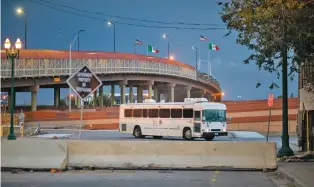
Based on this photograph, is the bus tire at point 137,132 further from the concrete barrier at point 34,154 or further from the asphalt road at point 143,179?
the asphalt road at point 143,179

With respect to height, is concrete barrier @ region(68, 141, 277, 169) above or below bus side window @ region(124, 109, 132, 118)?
below

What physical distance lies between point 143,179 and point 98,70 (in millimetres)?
61541

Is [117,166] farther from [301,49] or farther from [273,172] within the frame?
[301,49]

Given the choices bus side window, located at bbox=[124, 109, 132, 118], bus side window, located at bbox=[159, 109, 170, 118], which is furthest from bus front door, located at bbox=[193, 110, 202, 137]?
bus side window, located at bbox=[124, 109, 132, 118]

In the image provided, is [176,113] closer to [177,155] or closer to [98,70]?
[177,155]

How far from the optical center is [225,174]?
54.5ft

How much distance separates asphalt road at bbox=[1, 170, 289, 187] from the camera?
45.0ft

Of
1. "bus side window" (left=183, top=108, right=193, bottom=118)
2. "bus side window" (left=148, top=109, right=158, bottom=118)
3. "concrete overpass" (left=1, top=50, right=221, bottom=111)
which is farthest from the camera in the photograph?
"concrete overpass" (left=1, top=50, right=221, bottom=111)

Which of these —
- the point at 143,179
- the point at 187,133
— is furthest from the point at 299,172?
the point at 187,133

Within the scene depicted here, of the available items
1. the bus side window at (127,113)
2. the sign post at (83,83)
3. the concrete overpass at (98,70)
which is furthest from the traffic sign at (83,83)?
the concrete overpass at (98,70)

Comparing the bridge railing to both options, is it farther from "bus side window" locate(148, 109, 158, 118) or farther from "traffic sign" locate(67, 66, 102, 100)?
"traffic sign" locate(67, 66, 102, 100)

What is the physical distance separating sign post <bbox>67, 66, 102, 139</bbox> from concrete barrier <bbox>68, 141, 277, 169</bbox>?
237cm

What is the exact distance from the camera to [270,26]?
15867 mm

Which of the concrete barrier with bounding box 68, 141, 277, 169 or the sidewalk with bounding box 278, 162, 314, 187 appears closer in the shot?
the sidewalk with bounding box 278, 162, 314, 187
